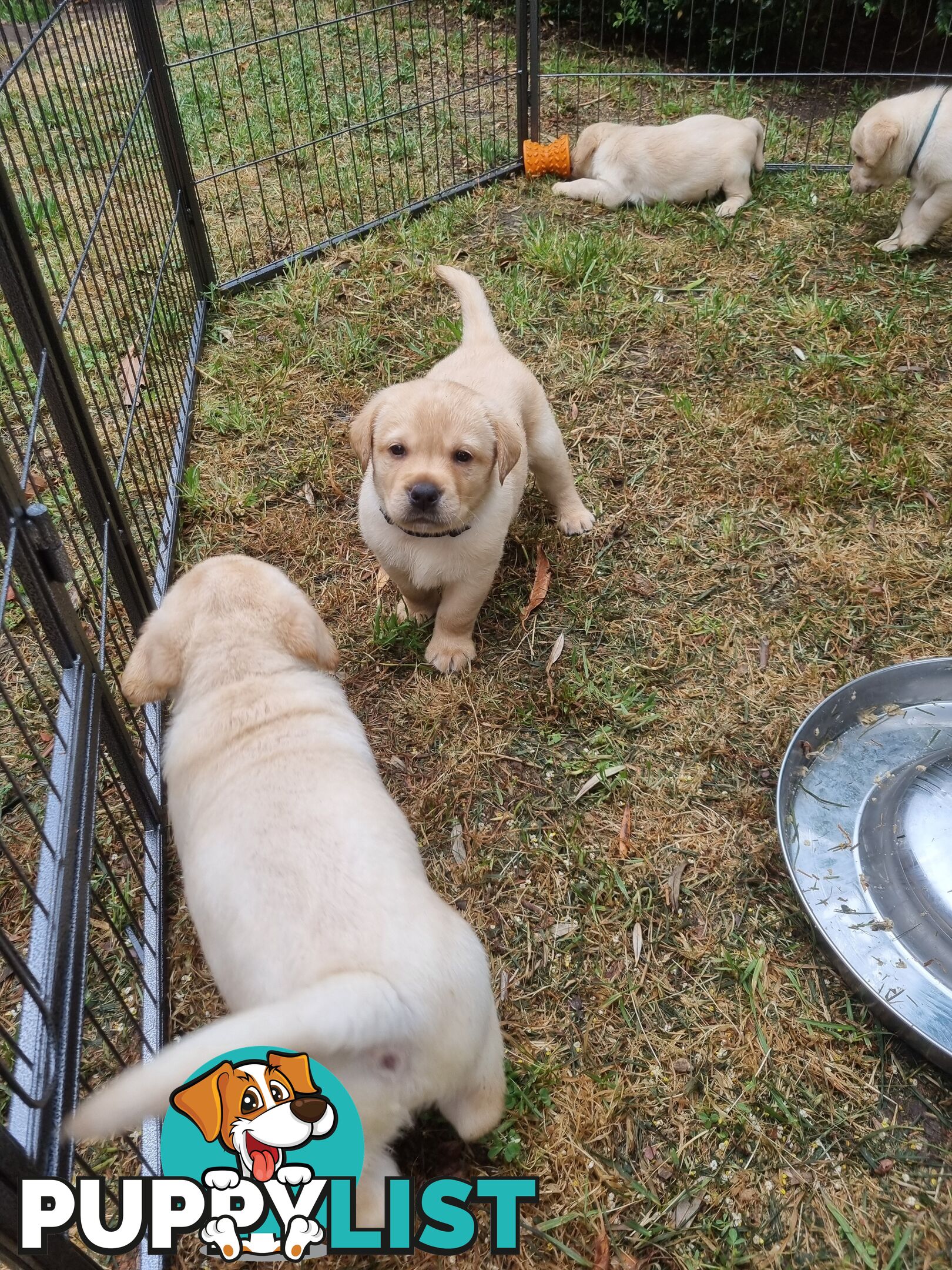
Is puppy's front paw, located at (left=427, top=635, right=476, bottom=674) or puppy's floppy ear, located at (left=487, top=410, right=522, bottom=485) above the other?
puppy's floppy ear, located at (left=487, top=410, right=522, bottom=485)

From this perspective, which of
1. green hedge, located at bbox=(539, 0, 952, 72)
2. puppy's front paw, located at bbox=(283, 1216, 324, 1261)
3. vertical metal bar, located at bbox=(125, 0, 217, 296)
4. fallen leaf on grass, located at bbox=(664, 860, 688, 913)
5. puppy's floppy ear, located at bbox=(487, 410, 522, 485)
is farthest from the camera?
green hedge, located at bbox=(539, 0, 952, 72)

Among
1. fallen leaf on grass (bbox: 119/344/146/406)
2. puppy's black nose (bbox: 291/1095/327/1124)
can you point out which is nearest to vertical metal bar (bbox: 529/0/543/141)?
fallen leaf on grass (bbox: 119/344/146/406)

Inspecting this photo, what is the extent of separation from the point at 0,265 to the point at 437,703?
159 cm

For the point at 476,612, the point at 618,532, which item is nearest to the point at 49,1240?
the point at 476,612

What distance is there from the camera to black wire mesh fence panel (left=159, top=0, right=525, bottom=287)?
4945mm

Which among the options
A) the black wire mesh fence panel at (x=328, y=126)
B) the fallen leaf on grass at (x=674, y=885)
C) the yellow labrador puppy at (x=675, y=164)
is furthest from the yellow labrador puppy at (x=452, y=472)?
the yellow labrador puppy at (x=675, y=164)

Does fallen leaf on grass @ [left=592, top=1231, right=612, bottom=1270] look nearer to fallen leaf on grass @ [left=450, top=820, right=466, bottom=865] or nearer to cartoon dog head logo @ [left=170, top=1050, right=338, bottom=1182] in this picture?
cartoon dog head logo @ [left=170, top=1050, right=338, bottom=1182]

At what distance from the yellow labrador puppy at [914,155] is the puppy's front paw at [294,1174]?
4.96 meters

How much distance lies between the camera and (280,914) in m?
1.44

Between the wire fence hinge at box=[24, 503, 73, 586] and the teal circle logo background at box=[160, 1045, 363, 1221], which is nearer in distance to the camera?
the teal circle logo background at box=[160, 1045, 363, 1221]

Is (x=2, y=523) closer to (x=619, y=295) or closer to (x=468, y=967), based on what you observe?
(x=468, y=967)

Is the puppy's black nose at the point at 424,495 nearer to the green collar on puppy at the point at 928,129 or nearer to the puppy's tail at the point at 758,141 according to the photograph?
the green collar on puppy at the point at 928,129

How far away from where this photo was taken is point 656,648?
288 cm

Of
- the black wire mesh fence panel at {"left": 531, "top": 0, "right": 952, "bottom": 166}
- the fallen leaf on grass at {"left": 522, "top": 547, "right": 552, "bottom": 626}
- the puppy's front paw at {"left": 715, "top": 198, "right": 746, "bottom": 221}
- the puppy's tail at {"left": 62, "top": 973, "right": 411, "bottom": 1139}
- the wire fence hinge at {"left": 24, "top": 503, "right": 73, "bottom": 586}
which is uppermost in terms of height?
the wire fence hinge at {"left": 24, "top": 503, "right": 73, "bottom": 586}
